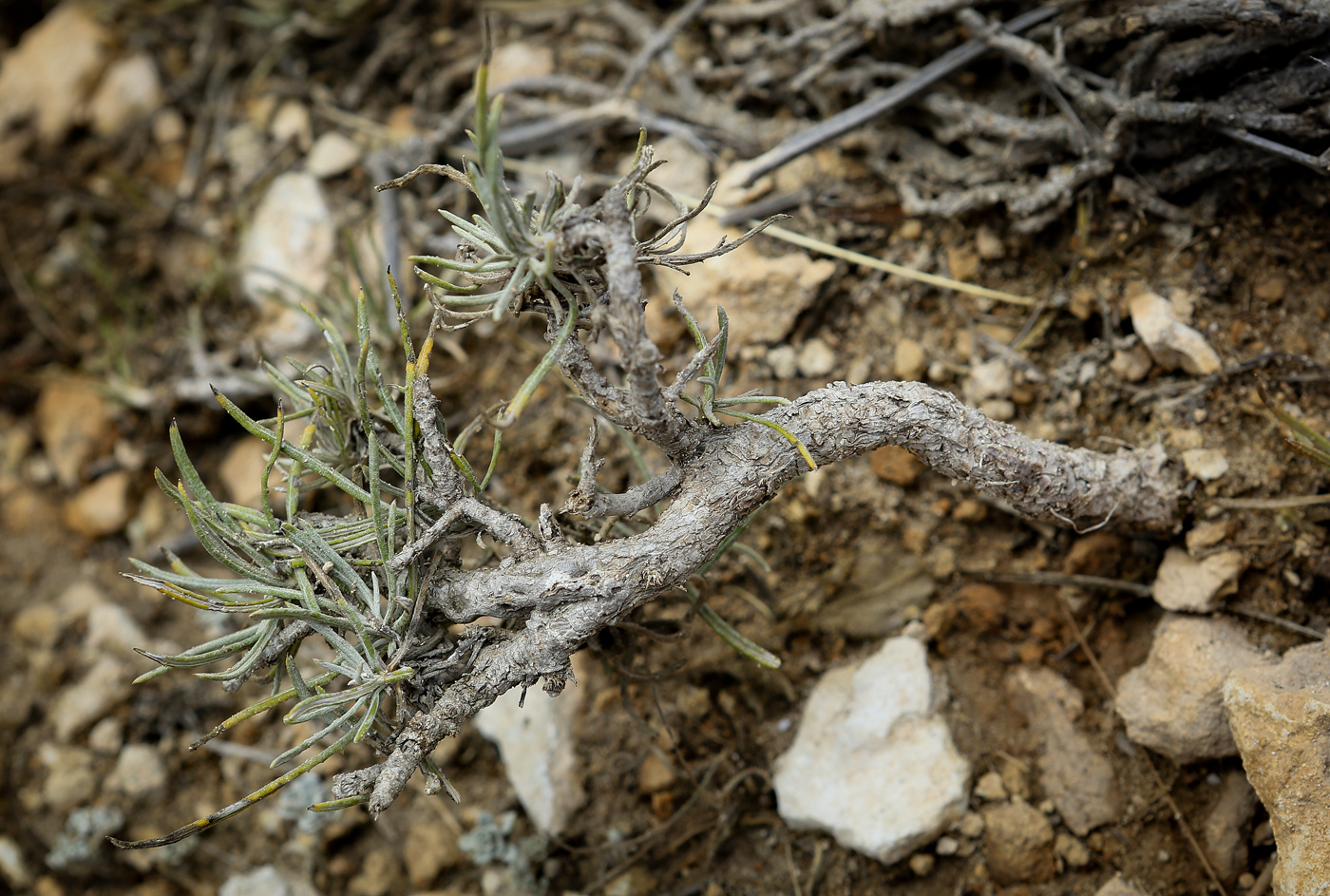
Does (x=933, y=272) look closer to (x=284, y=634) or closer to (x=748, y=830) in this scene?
(x=748, y=830)

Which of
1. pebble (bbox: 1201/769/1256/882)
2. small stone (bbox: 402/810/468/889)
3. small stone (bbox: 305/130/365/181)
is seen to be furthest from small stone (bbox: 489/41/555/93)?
pebble (bbox: 1201/769/1256/882)

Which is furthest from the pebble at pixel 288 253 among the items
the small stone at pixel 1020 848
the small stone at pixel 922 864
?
the small stone at pixel 1020 848

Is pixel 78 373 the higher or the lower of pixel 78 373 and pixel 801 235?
the lower

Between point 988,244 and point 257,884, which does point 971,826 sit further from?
point 257,884

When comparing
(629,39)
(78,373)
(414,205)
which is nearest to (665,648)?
(414,205)

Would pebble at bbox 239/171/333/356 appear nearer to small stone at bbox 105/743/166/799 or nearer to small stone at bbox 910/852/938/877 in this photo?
small stone at bbox 105/743/166/799
